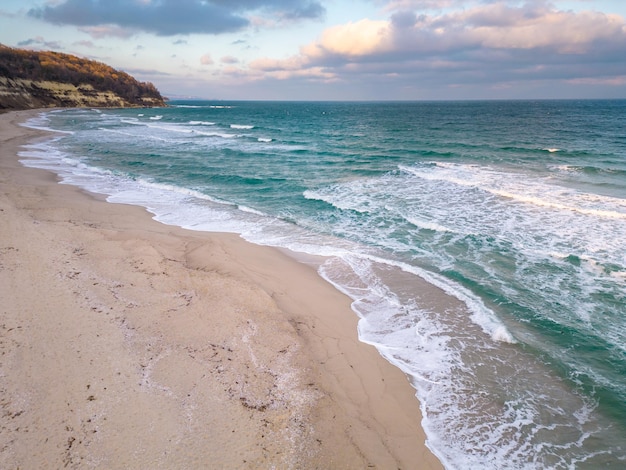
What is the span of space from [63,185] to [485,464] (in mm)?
21318

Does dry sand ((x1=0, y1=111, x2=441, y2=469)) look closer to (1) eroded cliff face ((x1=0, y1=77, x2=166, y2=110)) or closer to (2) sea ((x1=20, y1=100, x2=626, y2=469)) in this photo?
(2) sea ((x1=20, y1=100, x2=626, y2=469))

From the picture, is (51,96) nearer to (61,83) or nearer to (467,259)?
(61,83)

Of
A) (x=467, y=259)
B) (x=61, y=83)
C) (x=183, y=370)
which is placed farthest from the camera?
(x=61, y=83)

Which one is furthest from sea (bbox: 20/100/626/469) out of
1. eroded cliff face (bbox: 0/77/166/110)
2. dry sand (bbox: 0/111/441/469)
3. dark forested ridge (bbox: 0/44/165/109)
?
dark forested ridge (bbox: 0/44/165/109)

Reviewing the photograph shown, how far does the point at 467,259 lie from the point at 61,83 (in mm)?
110217

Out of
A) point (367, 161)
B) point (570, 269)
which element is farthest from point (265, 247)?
point (367, 161)

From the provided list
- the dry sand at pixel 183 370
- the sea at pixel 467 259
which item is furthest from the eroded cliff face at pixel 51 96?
the dry sand at pixel 183 370

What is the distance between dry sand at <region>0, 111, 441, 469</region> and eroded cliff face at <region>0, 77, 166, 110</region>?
77.1 meters

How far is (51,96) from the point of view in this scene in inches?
3371

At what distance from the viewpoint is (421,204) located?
17.4 m

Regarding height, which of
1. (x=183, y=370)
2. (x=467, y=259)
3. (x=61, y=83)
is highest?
(x=61, y=83)

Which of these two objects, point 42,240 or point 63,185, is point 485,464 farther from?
point 63,185

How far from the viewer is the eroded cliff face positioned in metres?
70.1

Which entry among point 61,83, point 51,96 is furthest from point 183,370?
point 61,83
